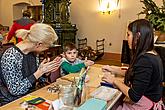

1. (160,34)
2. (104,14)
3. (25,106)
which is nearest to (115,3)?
(104,14)

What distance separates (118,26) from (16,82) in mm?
5804

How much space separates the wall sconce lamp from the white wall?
134 mm

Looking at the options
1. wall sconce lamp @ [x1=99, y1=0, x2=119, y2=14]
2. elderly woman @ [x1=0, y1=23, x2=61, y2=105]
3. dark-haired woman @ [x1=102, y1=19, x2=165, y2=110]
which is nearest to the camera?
dark-haired woman @ [x1=102, y1=19, x2=165, y2=110]

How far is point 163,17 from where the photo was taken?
9.80 feet

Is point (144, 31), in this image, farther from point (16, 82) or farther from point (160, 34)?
point (160, 34)

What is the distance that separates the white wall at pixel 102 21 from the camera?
277 inches

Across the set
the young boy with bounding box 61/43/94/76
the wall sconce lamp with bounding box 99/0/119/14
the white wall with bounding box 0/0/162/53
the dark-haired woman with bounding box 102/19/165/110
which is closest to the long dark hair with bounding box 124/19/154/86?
the dark-haired woman with bounding box 102/19/165/110

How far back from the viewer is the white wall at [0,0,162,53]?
7035mm

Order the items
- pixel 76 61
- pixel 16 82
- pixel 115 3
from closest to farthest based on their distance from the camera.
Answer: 1. pixel 16 82
2. pixel 76 61
3. pixel 115 3

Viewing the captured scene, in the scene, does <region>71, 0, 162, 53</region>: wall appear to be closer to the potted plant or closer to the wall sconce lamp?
the wall sconce lamp

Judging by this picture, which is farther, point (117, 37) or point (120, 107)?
point (117, 37)

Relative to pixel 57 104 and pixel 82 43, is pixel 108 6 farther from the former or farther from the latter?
pixel 57 104

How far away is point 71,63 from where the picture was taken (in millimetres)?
2770

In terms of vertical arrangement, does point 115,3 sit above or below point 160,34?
above
